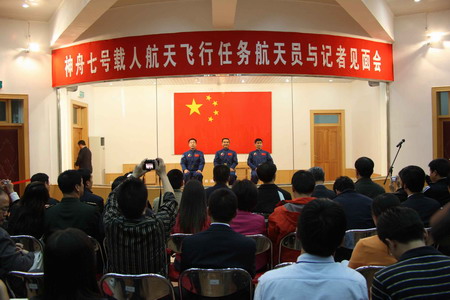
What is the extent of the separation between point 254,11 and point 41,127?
471cm

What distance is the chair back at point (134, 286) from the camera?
1.99m

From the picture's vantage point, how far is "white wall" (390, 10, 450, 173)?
834cm

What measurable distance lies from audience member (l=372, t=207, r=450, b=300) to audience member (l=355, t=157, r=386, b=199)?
266 centimetres

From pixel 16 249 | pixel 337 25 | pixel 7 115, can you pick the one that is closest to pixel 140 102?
pixel 7 115

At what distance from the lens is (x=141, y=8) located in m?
7.71

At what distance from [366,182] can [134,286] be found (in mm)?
2939

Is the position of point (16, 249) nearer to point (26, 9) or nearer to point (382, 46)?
point (26, 9)

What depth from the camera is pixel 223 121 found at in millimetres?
9578

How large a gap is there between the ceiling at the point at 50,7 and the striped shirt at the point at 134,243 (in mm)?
6242

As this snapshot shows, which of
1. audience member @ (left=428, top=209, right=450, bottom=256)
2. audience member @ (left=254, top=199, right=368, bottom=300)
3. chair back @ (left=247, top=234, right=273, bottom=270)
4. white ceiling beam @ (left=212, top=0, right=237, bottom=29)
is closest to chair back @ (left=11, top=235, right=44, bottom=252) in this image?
chair back @ (left=247, top=234, right=273, bottom=270)

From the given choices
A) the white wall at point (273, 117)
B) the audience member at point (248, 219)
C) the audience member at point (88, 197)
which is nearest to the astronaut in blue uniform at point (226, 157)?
the white wall at point (273, 117)

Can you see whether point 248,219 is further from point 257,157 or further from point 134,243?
point 257,157

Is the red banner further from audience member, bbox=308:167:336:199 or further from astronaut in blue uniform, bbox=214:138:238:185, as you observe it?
audience member, bbox=308:167:336:199

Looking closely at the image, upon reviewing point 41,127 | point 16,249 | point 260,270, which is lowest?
point 260,270
